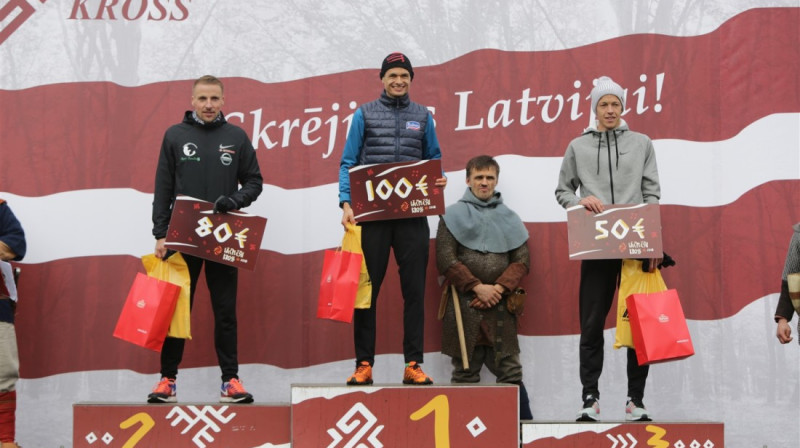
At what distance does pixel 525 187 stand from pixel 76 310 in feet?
9.41

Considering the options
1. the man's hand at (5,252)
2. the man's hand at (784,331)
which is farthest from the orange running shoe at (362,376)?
the man's hand at (5,252)

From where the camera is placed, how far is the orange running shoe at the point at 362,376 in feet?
14.8

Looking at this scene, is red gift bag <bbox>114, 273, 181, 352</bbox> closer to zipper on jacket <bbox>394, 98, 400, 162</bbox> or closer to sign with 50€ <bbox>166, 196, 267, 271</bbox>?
sign with 50€ <bbox>166, 196, 267, 271</bbox>

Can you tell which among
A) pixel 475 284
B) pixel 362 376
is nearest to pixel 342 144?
pixel 475 284

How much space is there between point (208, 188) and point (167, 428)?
1.22 metres

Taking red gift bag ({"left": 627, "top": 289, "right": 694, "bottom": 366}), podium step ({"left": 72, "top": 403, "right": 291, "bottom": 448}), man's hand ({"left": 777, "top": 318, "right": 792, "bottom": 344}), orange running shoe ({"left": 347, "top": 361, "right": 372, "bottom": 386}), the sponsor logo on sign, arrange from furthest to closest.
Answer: the sponsor logo on sign → orange running shoe ({"left": 347, "top": 361, "right": 372, "bottom": 386}) → podium step ({"left": 72, "top": 403, "right": 291, "bottom": 448}) → red gift bag ({"left": 627, "top": 289, "right": 694, "bottom": 366}) → man's hand ({"left": 777, "top": 318, "right": 792, "bottom": 344})

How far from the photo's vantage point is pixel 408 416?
4363mm

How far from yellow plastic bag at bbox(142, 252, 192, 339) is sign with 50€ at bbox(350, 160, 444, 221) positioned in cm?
94

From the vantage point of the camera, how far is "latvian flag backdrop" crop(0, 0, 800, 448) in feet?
18.1

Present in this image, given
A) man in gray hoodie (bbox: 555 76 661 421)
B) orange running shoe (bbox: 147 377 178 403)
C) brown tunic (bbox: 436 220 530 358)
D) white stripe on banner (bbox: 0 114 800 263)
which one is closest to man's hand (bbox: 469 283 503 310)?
brown tunic (bbox: 436 220 530 358)

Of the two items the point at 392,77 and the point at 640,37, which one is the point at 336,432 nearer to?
the point at 392,77

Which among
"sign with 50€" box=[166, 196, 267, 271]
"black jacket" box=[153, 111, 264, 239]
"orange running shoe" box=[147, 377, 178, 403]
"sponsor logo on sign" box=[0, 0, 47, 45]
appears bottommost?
"orange running shoe" box=[147, 377, 178, 403]

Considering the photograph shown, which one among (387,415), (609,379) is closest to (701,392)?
(609,379)

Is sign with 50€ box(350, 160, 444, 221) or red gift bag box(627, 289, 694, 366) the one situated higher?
sign with 50€ box(350, 160, 444, 221)
